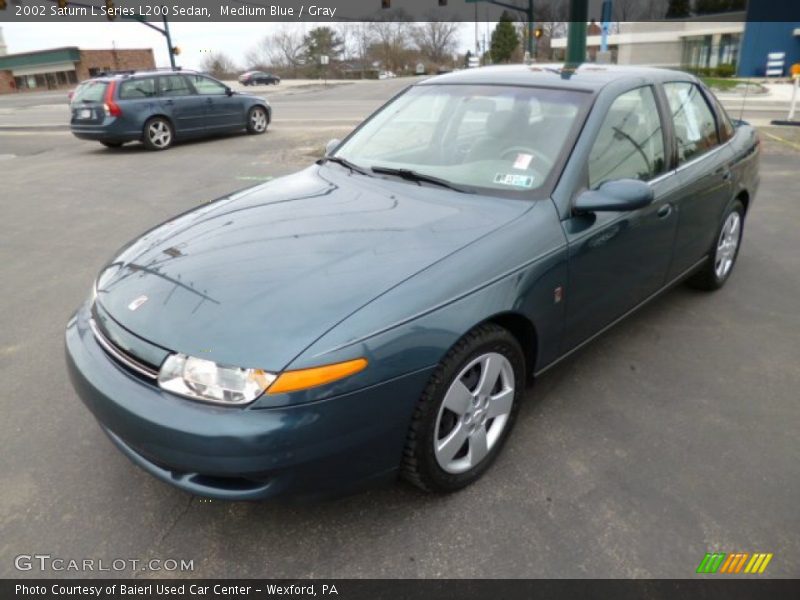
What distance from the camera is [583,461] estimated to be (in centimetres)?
273

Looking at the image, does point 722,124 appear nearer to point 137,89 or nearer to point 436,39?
point 137,89

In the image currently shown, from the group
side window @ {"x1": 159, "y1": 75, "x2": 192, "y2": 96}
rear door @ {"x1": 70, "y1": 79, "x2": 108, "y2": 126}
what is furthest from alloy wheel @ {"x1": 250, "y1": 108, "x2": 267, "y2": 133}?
rear door @ {"x1": 70, "y1": 79, "x2": 108, "y2": 126}

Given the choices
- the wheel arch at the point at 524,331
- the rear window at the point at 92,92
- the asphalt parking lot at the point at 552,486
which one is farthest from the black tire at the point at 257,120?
the wheel arch at the point at 524,331

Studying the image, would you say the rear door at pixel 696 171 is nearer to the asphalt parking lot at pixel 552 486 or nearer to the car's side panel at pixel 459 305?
the asphalt parking lot at pixel 552 486

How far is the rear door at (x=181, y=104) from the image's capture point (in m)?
12.3

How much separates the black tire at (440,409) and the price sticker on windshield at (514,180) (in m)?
0.75

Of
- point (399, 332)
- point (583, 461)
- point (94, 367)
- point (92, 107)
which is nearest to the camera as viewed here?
point (399, 332)

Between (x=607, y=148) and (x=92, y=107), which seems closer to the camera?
(x=607, y=148)

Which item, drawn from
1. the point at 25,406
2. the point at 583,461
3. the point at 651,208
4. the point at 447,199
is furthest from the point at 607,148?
the point at 25,406

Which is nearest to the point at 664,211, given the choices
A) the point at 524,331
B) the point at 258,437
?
the point at 524,331

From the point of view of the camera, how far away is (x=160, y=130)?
12.3m

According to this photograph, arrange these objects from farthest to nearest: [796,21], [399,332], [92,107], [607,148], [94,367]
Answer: [796,21] → [92,107] → [607,148] → [94,367] → [399,332]
